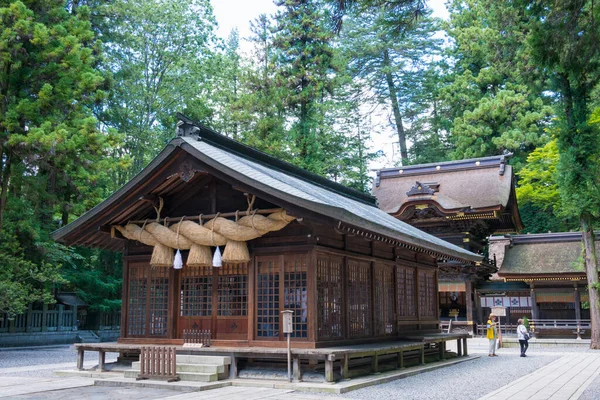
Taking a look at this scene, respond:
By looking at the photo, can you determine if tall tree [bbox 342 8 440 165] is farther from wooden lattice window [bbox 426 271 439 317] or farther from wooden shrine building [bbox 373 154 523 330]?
wooden lattice window [bbox 426 271 439 317]

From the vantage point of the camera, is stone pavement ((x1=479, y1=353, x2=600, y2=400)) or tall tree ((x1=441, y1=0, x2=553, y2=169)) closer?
stone pavement ((x1=479, y1=353, x2=600, y2=400))

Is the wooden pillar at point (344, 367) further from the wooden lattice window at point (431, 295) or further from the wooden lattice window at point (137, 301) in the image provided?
the wooden lattice window at point (431, 295)

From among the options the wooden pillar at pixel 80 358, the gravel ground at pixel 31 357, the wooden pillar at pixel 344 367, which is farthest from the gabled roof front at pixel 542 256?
the wooden pillar at pixel 80 358

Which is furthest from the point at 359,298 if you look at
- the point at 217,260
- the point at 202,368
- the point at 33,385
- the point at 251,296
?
the point at 33,385

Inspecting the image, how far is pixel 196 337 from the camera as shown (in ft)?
41.6

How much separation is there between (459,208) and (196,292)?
18547 mm

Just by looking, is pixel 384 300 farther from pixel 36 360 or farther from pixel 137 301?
pixel 36 360

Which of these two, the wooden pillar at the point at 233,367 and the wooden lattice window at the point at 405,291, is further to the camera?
the wooden lattice window at the point at 405,291

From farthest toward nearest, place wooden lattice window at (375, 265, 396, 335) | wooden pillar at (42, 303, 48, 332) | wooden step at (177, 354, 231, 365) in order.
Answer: wooden pillar at (42, 303, 48, 332)
wooden lattice window at (375, 265, 396, 335)
wooden step at (177, 354, 231, 365)

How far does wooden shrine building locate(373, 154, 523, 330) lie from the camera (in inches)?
1131

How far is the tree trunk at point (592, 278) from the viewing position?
72.8 ft

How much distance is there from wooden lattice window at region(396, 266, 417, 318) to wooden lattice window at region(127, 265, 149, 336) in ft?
22.4

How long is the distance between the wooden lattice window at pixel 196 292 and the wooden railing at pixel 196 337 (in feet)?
1.33

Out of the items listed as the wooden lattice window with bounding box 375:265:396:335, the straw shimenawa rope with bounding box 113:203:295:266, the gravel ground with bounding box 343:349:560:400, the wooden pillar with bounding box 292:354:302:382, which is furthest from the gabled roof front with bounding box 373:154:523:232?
the wooden pillar with bounding box 292:354:302:382
